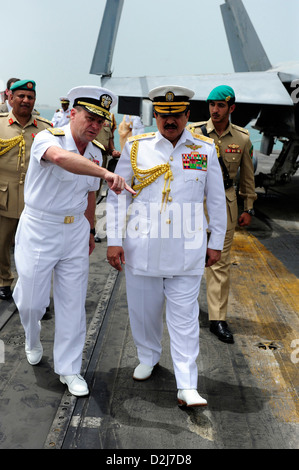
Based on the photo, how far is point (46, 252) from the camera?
2.72 m

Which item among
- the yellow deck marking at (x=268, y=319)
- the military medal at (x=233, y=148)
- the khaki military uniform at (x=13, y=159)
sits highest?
the military medal at (x=233, y=148)

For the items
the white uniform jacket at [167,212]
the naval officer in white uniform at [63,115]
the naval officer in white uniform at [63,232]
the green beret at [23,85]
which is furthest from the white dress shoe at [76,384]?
the naval officer in white uniform at [63,115]

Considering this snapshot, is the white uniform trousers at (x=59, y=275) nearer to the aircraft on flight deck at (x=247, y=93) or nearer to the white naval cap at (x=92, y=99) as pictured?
the white naval cap at (x=92, y=99)

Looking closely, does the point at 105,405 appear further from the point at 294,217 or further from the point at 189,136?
the point at 294,217

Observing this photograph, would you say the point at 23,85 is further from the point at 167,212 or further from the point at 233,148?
the point at 167,212

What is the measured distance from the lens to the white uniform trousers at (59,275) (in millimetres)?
2727

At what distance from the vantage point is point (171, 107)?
8.65 feet

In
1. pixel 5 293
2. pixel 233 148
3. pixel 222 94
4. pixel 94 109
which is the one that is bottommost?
pixel 5 293

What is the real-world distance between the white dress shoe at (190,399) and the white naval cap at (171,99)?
1539 millimetres

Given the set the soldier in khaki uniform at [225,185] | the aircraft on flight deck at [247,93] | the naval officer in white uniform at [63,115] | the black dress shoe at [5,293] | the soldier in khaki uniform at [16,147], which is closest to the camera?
the soldier in khaki uniform at [225,185]

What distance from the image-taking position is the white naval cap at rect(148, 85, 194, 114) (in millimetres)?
2635

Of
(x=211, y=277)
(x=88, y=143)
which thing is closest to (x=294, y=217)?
(x=211, y=277)

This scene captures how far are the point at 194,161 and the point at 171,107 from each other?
334 millimetres

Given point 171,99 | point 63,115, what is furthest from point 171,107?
point 63,115
